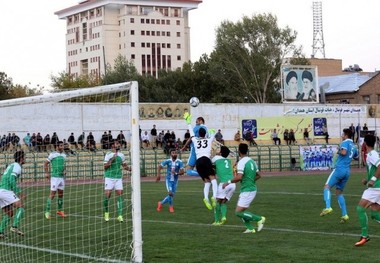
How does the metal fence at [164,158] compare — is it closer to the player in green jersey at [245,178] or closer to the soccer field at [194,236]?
the soccer field at [194,236]

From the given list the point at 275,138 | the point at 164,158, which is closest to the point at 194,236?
the point at 164,158

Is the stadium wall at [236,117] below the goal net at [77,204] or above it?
above

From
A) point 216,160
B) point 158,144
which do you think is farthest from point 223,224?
point 158,144

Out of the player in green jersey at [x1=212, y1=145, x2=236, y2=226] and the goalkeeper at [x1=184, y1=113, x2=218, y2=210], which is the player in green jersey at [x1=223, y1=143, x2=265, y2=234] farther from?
the goalkeeper at [x1=184, y1=113, x2=218, y2=210]

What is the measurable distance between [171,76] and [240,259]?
90120 mm

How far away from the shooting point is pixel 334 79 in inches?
3853

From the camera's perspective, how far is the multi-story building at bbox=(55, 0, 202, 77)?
175 m

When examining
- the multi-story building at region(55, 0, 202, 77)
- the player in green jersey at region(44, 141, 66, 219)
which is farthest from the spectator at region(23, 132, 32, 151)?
the multi-story building at region(55, 0, 202, 77)

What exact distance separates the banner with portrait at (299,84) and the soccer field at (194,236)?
41339 millimetres

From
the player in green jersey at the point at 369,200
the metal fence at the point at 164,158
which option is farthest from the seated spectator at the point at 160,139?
the player in green jersey at the point at 369,200

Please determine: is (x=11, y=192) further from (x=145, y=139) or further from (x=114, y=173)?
(x=145, y=139)

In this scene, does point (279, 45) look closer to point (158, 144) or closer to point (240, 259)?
point (158, 144)

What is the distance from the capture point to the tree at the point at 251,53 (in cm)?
9450

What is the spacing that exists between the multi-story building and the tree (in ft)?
255
